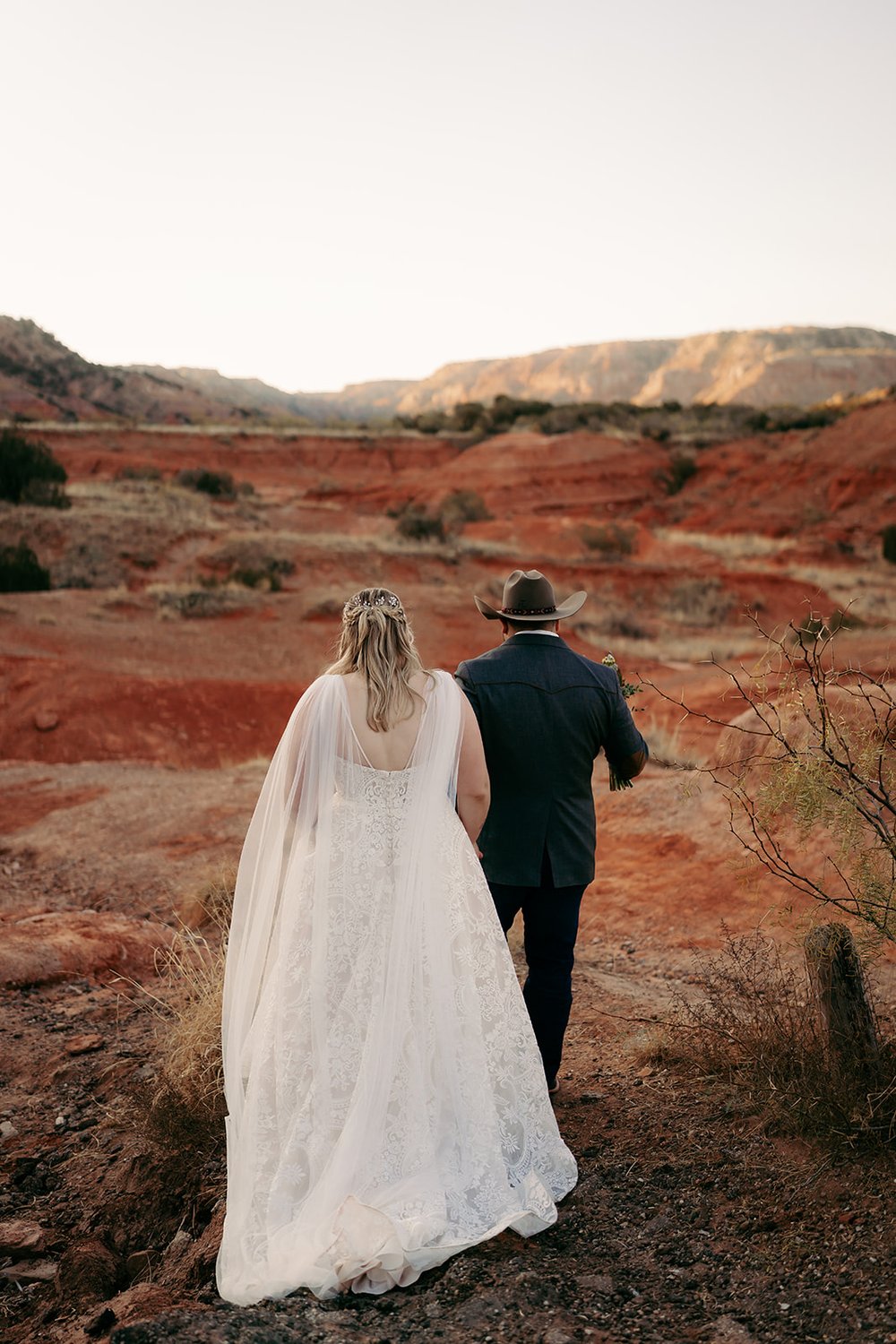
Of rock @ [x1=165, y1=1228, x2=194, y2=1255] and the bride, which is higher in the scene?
the bride

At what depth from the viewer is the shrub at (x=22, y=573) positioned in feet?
60.0

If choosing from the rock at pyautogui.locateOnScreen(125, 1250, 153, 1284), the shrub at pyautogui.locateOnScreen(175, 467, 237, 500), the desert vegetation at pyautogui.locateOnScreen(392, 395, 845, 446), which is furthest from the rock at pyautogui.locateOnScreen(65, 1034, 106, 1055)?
the desert vegetation at pyautogui.locateOnScreen(392, 395, 845, 446)

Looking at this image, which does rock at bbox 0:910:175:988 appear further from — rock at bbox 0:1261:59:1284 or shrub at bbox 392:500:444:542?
shrub at bbox 392:500:444:542

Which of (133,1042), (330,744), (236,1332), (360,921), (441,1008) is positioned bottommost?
(133,1042)

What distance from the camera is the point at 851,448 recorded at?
33188 mm

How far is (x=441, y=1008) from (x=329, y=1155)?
0.48 m

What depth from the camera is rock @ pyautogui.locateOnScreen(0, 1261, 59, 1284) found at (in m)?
3.21

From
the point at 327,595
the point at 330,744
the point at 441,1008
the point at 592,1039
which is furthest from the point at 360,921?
the point at 327,595

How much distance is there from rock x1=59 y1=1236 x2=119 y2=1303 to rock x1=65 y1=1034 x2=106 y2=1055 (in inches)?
59.5

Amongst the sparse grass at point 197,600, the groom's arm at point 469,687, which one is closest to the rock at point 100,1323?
the groom's arm at point 469,687

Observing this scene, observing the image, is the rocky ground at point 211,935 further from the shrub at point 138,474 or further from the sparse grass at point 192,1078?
the shrub at point 138,474

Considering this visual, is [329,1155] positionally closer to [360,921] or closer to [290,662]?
[360,921]

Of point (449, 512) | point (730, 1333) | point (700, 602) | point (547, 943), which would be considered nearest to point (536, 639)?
point (547, 943)

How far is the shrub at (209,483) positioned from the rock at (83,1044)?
26.6 metres
